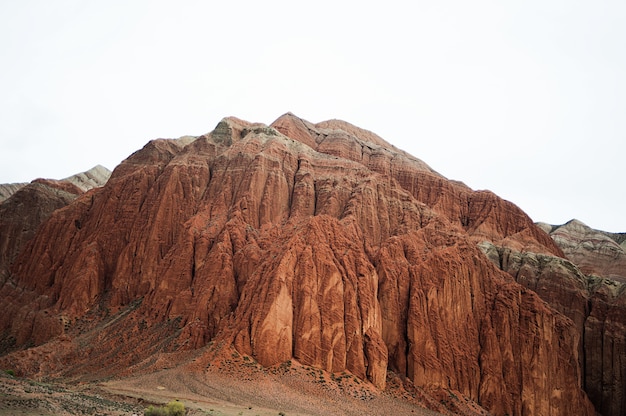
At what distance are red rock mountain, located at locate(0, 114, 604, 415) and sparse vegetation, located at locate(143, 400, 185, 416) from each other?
13854 millimetres

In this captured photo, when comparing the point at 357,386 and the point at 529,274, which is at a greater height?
the point at 529,274

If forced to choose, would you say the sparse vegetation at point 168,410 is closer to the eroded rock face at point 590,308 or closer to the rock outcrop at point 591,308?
the rock outcrop at point 591,308

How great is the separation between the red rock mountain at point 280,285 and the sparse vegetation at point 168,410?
45.5ft

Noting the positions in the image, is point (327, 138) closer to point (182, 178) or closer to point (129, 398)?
point (182, 178)

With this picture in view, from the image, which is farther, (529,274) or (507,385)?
(529,274)

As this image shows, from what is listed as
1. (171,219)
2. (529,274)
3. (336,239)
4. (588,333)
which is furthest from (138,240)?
(588,333)

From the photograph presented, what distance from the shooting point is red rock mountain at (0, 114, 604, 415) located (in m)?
61.4

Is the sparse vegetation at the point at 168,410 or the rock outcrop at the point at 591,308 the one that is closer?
the sparse vegetation at the point at 168,410

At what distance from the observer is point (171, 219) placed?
8062cm

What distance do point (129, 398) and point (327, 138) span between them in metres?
67.1

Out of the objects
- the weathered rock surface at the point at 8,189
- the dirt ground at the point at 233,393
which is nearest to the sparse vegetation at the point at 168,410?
the dirt ground at the point at 233,393

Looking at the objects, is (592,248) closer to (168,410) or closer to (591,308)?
(591,308)

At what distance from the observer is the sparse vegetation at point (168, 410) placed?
4090 cm

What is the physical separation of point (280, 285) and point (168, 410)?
21045mm
